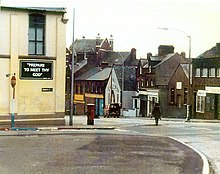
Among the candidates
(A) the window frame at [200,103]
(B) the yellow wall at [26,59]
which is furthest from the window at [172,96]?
(B) the yellow wall at [26,59]

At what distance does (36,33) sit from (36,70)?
148 cm

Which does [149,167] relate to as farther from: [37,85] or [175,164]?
[37,85]

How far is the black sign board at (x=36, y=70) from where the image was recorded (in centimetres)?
2266

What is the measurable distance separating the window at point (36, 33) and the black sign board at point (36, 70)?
453 millimetres

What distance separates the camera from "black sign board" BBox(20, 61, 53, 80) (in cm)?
2266

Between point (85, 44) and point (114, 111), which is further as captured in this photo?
point (114, 111)

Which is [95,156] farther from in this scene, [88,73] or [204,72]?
[88,73]

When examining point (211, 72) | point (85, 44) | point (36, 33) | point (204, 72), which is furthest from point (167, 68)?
point (36, 33)

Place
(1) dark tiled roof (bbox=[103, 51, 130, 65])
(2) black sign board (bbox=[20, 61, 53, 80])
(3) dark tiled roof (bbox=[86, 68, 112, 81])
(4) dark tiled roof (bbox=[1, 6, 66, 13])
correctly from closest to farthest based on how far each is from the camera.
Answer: (4) dark tiled roof (bbox=[1, 6, 66, 13]), (2) black sign board (bbox=[20, 61, 53, 80]), (1) dark tiled roof (bbox=[103, 51, 130, 65]), (3) dark tiled roof (bbox=[86, 68, 112, 81])

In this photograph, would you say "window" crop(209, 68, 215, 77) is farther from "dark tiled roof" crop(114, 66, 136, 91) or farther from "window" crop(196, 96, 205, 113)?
"dark tiled roof" crop(114, 66, 136, 91)

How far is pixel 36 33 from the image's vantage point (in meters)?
23.0

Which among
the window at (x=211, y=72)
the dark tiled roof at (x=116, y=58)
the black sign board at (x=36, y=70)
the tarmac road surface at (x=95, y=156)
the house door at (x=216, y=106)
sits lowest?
the tarmac road surface at (x=95, y=156)

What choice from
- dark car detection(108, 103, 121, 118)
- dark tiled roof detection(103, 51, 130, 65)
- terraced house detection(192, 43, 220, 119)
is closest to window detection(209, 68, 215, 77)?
terraced house detection(192, 43, 220, 119)

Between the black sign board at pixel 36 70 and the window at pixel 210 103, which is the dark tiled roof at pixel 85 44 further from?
the black sign board at pixel 36 70
